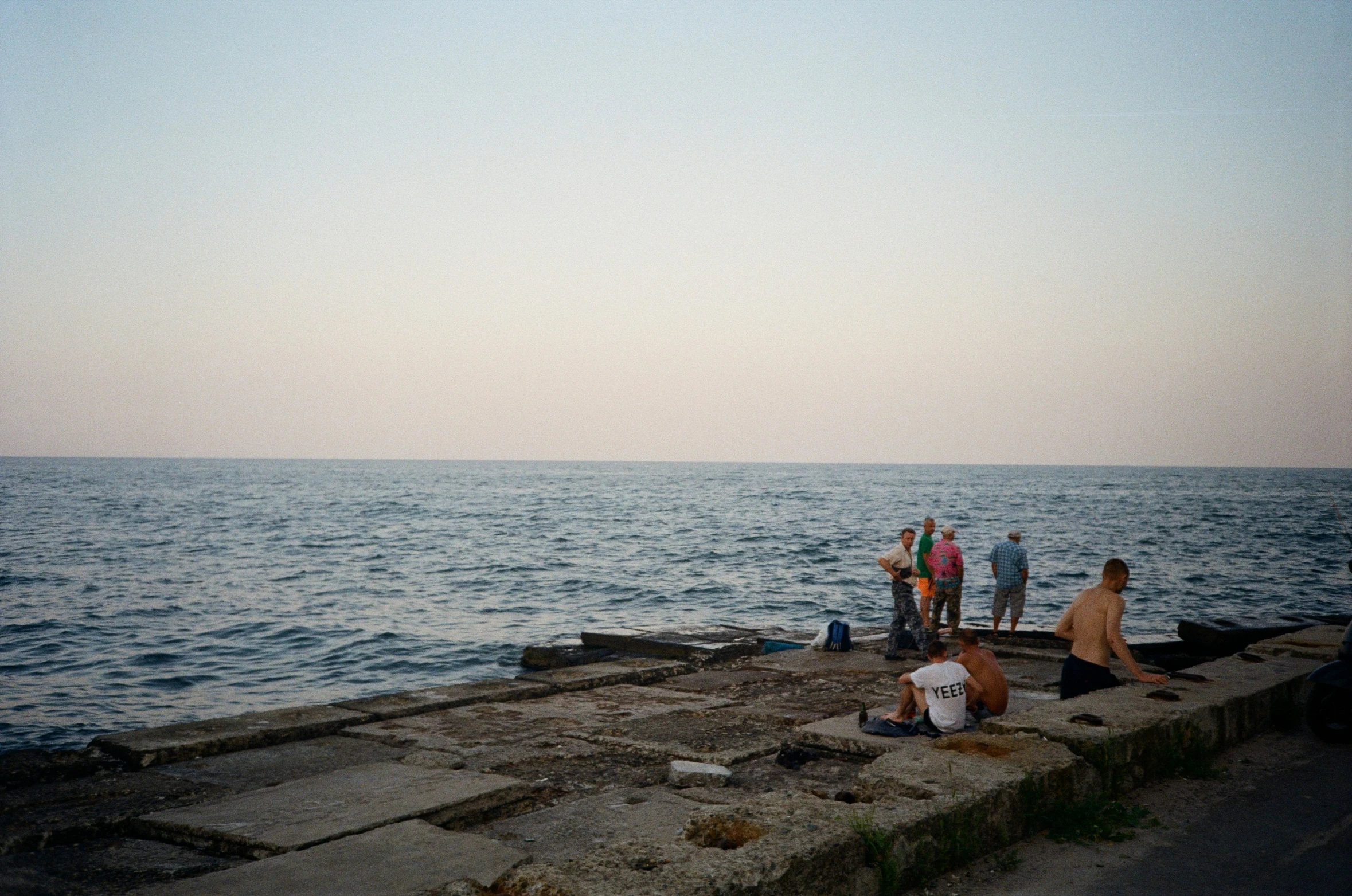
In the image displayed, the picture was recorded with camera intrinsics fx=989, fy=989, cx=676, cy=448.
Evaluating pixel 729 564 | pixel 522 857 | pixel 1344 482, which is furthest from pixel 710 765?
pixel 1344 482

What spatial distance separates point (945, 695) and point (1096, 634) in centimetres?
177

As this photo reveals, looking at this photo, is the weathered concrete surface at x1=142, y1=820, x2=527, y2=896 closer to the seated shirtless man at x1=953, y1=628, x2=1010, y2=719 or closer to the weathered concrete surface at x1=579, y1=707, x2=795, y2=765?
the weathered concrete surface at x1=579, y1=707, x2=795, y2=765

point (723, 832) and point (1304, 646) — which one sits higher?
point (723, 832)

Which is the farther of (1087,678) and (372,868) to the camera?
(1087,678)

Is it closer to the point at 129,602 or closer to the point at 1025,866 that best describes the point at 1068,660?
the point at 1025,866

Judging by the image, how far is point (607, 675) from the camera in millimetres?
11781

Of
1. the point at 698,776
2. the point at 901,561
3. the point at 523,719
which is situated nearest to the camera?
the point at 698,776

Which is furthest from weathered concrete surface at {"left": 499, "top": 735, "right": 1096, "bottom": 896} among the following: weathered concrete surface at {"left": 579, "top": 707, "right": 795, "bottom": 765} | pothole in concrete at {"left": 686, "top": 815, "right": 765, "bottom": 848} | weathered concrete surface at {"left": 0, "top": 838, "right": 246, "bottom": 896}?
weathered concrete surface at {"left": 0, "top": 838, "right": 246, "bottom": 896}

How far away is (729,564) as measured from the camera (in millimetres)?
37969

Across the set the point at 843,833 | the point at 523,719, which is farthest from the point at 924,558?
the point at 843,833

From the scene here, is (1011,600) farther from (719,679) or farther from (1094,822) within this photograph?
(1094,822)

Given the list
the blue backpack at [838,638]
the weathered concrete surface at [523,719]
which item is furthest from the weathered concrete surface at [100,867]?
the blue backpack at [838,638]

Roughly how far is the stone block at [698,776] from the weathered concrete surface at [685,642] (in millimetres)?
6221

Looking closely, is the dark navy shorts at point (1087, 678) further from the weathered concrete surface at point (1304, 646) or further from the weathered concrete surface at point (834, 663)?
the weathered concrete surface at point (834, 663)
